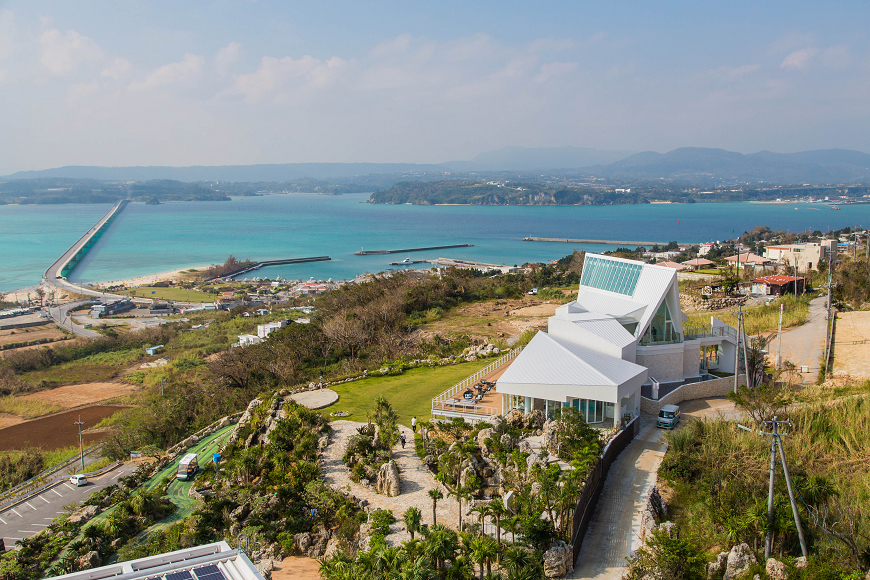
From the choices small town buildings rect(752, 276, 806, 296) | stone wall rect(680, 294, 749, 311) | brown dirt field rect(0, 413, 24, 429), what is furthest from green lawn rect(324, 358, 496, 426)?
small town buildings rect(752, 276, 806, 296)

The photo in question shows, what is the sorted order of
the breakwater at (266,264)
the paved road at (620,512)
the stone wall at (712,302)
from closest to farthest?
1. the paved road at (620,512)
2. the stone wall at (712,302)
3. the breakwater at (266,264)

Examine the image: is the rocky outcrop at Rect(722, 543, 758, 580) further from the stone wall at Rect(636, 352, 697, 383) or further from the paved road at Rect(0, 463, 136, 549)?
the paved road at Rect(0, 463, 136, 549)

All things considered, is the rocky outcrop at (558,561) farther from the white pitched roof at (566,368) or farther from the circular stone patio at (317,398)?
the circular stone patio at (317,398)

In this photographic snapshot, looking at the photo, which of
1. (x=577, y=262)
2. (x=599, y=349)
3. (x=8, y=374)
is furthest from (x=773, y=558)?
(x=577, y=262)

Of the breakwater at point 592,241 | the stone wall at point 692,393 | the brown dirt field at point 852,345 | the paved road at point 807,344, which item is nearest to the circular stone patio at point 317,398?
the stone wall at point 692,393

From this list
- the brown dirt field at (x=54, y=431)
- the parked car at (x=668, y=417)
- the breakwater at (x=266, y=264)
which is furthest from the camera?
the breakwater at (x=266, y=264)

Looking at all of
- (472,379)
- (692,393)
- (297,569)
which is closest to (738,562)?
(297,569)

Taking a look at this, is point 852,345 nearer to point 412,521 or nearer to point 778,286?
point 778,286
